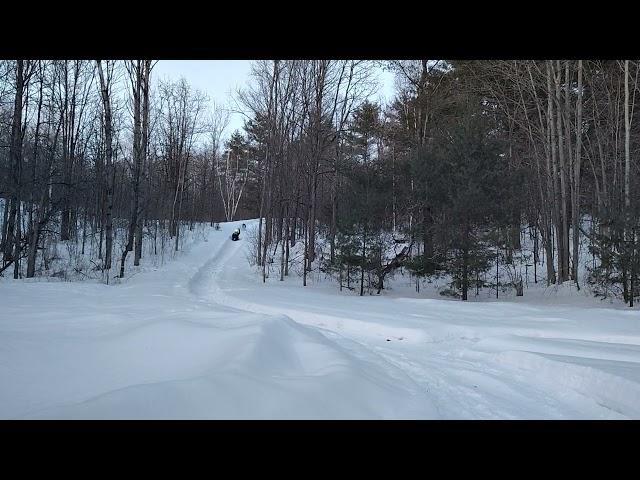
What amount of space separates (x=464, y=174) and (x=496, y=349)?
356 inches

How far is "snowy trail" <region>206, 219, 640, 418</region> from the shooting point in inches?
172

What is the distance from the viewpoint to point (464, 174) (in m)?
14.4

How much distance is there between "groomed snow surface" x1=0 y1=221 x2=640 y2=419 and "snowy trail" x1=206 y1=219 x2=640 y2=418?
30mm

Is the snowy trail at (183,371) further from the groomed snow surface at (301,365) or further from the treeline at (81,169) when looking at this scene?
the treeline at (81,169)

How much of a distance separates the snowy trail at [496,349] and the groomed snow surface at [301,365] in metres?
0.03

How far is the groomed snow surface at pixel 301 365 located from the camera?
10.4 feet

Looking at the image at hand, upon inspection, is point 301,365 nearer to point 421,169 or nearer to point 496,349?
point 496,349

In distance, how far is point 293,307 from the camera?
441 inches

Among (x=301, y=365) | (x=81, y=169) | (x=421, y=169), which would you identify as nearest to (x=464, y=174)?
(x=421, y=169)

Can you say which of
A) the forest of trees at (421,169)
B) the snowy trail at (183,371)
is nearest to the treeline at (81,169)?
the forest of trees at (421,169)

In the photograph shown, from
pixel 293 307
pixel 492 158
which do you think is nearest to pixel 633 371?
pixel 293 307

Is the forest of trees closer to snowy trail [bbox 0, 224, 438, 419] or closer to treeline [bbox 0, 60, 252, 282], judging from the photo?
treeline [bbox 0, 60, 252, 282]

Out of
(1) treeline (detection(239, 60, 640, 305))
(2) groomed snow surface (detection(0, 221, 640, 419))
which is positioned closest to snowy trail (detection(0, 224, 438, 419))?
(2) groomed snow surface (detection(0, 221, 640, 419))
